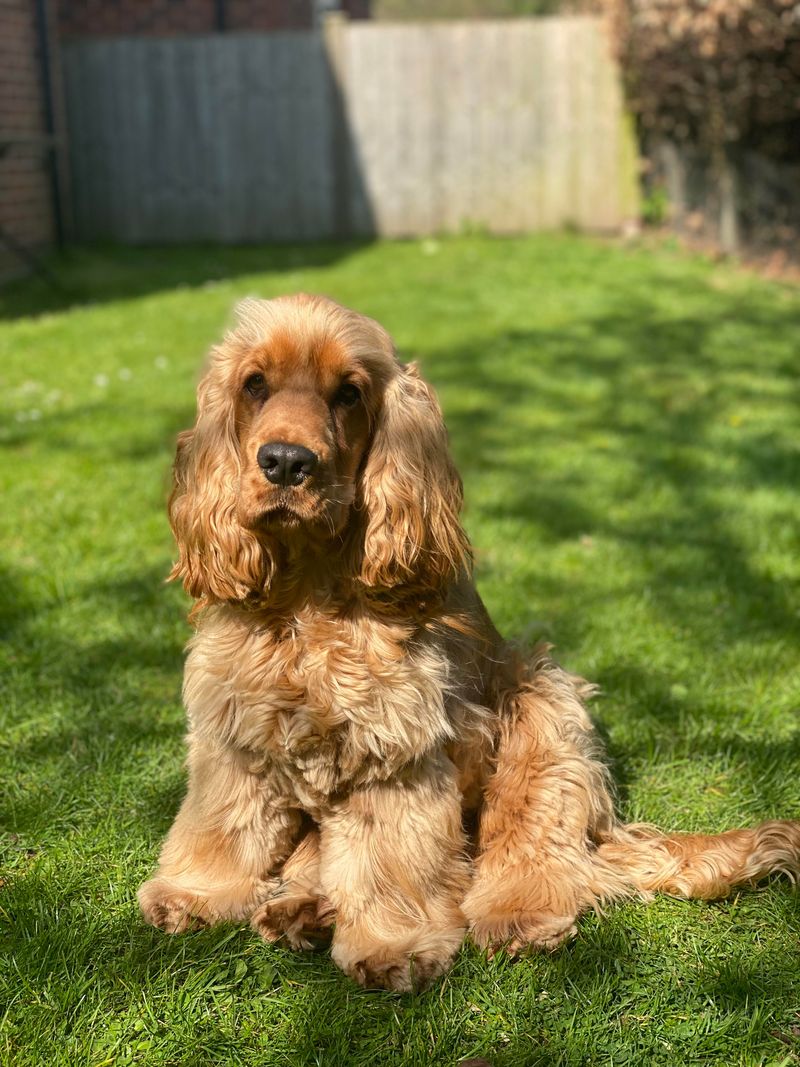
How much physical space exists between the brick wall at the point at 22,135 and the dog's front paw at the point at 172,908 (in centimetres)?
1036

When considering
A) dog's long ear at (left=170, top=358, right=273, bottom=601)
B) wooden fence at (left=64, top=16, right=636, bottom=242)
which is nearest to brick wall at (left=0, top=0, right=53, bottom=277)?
wooden fence at (left=64, top=16, right=636, bottom=242)

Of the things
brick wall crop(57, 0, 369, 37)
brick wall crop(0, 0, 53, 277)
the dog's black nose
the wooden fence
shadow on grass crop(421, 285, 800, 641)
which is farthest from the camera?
brick wall crop(57, 0, 369, 37)

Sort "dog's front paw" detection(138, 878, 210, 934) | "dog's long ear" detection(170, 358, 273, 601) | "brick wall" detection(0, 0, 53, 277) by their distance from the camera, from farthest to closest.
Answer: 1. "brick wall" detection(0, 0, 53, 277)
2. "dog's front paw" detection(138, 878, 210, 934)
3. "dog's long ear" detection(170, 358, 273, 601)

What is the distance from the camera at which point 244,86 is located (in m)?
14.7

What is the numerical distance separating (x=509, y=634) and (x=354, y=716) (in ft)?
6.43

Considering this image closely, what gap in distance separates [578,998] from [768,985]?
0.49 meters

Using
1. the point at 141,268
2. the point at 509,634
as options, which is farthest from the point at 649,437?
the point at 141,268

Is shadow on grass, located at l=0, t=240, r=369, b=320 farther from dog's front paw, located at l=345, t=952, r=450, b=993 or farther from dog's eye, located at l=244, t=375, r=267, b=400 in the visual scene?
dog's front paw, located at l=345, t=952, r=450, b=993

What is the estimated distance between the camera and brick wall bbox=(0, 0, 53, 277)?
12.1 meters

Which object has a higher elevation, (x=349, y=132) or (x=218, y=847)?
(x=349, y=132)

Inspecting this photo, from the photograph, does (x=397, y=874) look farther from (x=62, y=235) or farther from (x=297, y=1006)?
(x=62, y=235)

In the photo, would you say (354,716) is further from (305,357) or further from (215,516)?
(305,357)

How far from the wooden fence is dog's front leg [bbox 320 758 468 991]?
513 inches

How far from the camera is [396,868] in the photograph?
9.29 feet
